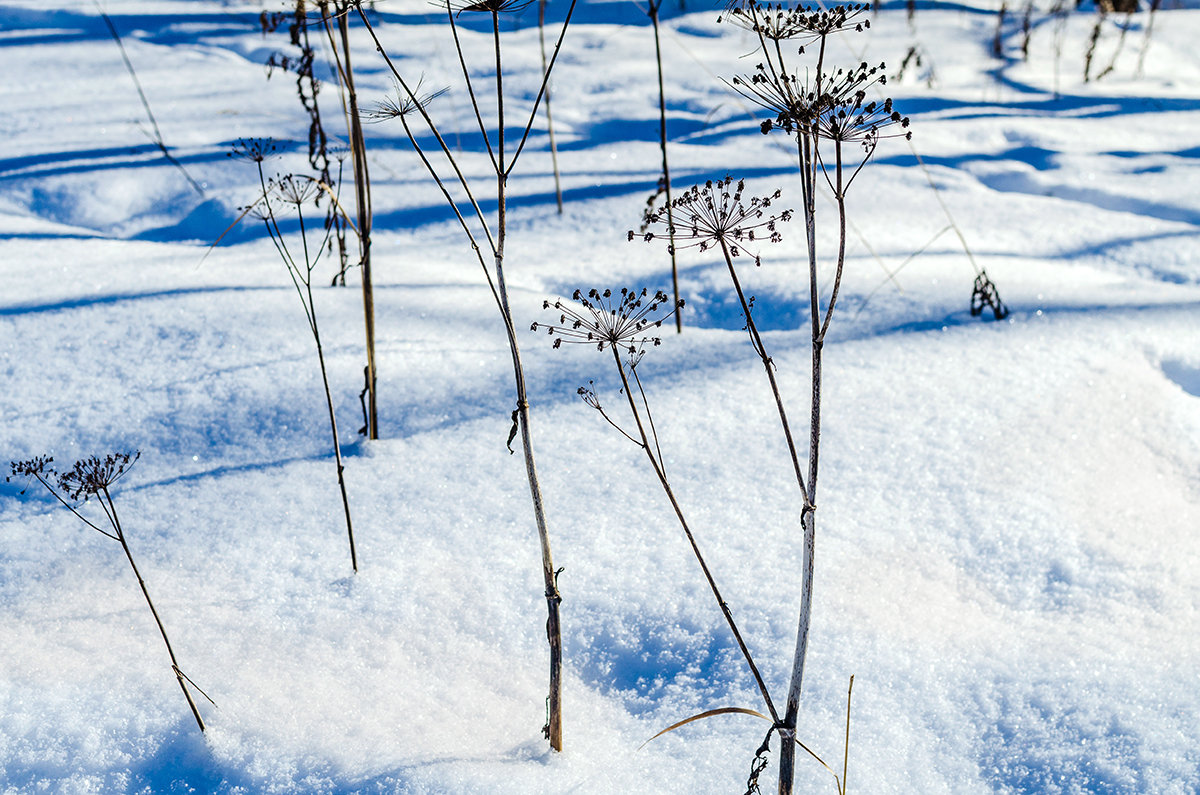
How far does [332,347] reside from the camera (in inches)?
88.4

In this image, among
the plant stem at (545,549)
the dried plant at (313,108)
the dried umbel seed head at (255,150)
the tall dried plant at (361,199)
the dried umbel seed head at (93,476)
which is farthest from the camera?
the dried plant at (313,108)

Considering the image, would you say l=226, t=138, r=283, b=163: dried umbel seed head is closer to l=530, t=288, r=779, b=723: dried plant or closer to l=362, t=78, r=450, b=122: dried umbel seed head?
l=362, t=78, r=450, b=122: dried umbel seed head

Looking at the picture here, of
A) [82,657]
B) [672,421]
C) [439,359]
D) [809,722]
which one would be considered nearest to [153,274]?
[439,359]

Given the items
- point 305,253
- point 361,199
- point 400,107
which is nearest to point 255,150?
point 361,199

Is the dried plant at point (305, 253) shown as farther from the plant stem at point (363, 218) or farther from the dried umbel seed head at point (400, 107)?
the dried umbel seed head at point (400, 107)

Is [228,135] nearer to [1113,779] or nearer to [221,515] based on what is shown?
[221,515]

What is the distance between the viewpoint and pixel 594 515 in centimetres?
169

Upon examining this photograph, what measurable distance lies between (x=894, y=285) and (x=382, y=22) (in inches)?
193

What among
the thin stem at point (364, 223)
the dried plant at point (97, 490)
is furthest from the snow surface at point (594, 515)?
the thin stem at point (364, 223)

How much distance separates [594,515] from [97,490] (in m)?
0.90

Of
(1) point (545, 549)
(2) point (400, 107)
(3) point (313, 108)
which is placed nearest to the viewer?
(1) point (545, 549)

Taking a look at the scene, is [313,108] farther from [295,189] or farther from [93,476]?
[93,476]

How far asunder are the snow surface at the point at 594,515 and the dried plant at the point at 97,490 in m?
0.03

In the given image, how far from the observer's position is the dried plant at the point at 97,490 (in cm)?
116
